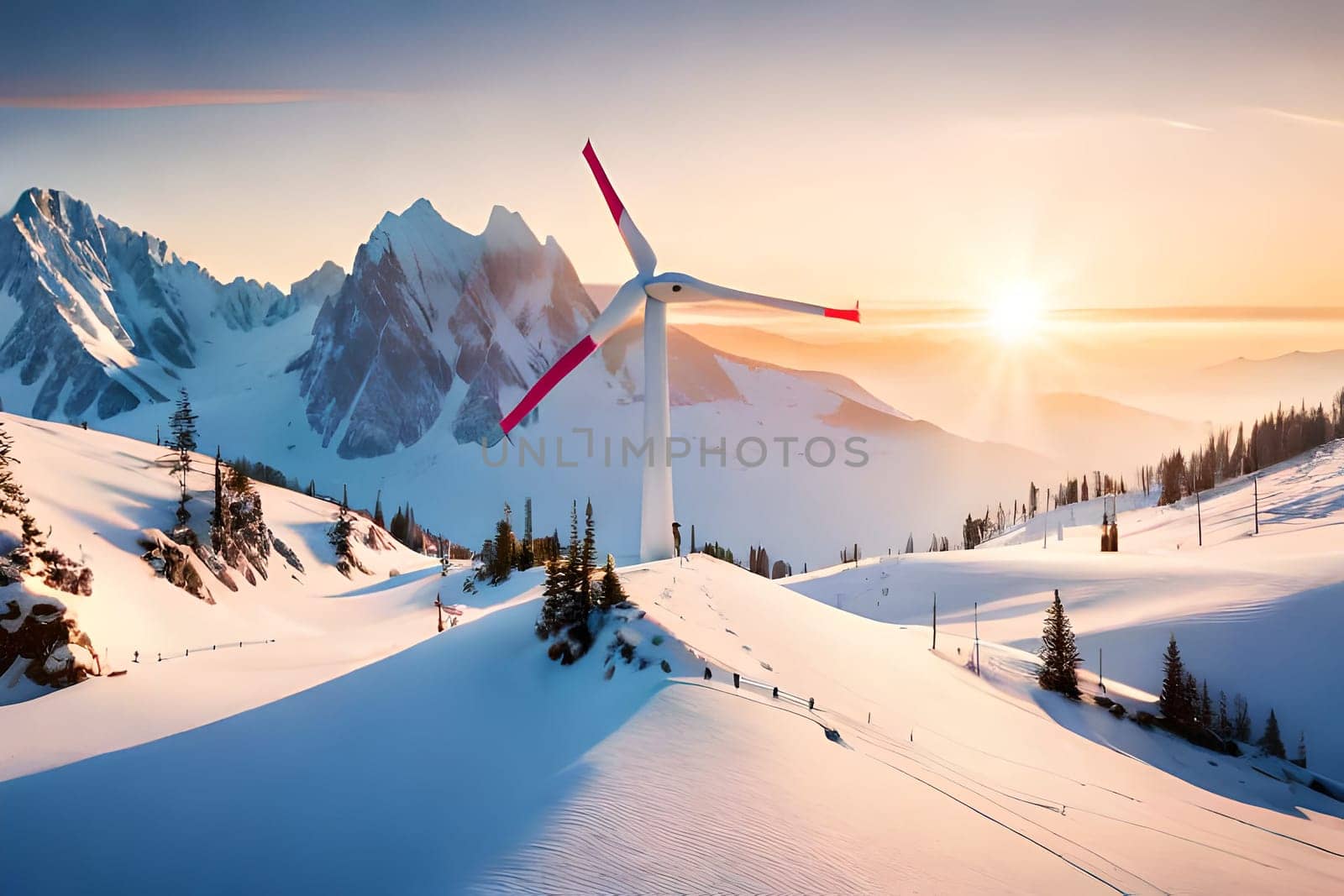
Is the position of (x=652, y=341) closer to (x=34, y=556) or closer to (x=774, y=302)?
(x=774, y=302)

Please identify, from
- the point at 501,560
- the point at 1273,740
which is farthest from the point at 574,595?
the point at 1273,740

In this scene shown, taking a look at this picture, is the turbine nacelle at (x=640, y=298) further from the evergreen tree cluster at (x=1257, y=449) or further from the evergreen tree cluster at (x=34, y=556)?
the evergreen tree cluster at (x=1257, y=449)

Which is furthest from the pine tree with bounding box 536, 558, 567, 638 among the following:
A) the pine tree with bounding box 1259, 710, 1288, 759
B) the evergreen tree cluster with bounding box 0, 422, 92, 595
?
the pine tree with bounding box 1259, 710, 1288, 759

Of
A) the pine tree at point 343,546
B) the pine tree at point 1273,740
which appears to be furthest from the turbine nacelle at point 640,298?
the pine tree at point 343,546

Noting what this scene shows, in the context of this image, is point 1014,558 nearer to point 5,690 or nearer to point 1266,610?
point 1266,610

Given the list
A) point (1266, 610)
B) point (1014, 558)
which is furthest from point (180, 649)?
point (1014, 558)

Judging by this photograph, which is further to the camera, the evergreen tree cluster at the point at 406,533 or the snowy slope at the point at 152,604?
the evergreen tree cluster at the point at 406,533
